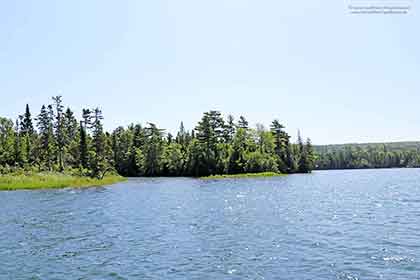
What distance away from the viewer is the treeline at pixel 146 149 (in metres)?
106

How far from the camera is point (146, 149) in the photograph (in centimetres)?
13162

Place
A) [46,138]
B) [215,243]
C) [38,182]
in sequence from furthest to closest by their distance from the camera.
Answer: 1. [46,138]
2. [38,182]
3. [215,243]

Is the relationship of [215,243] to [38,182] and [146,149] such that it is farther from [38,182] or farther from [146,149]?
[146,149]

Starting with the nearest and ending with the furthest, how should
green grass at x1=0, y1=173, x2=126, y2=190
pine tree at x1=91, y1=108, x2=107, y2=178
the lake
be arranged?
1. the lake
2. green grass at x1=0, y1=173, x2=126, y2=190
3. pine tree at x1=91, y1=108, x2=107, y2=178

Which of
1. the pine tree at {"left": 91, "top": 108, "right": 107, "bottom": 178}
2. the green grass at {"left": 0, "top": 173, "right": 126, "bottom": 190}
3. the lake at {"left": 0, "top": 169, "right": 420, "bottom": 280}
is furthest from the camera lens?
the pine tree at {"left": 91, "top": 108, "right": 107, "bottom": 178}

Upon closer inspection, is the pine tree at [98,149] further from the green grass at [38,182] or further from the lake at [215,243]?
the lake at [215,243]

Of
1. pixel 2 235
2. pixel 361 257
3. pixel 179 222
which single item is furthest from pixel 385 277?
pixel 2 235

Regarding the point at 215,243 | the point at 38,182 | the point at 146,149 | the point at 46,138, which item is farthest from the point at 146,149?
the point at 215,243

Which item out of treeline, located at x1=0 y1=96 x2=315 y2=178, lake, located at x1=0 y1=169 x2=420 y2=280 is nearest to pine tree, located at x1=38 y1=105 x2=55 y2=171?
treeline, located at x1=0 y1=96 x2=315 y2=178

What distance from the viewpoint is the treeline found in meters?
106

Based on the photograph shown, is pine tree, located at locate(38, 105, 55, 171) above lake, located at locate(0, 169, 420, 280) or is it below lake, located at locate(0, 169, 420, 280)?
above

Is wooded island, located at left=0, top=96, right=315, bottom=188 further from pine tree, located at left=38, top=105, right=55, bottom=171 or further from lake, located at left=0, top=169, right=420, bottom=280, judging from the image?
lake, located at left=0, top=169, right=420, bottom=280

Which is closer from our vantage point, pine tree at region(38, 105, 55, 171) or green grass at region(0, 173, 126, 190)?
green grass at region(0, 173, 126, 190)

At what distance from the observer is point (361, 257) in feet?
61.6
